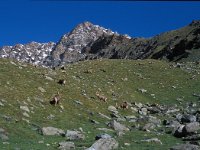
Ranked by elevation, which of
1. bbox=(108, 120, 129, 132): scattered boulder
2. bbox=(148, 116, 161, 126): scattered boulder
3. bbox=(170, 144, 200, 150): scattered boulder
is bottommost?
bbox=(170, 144, 200, 150): scattered boulder

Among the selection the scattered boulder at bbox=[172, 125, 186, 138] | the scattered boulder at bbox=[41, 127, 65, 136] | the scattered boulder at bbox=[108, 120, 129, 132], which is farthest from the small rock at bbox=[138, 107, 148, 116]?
the scattered boulder at bbox=[41, 127, 65, 136]

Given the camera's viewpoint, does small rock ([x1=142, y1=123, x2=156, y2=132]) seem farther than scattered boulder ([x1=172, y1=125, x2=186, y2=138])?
Yes

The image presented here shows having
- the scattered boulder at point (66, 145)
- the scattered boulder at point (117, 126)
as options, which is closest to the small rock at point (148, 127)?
the scattered boulder at point (117, 126)

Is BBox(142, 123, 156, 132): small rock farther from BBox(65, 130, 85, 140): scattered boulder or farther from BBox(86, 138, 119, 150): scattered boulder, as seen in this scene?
BBox(86, 138, 119, 150): scattered boulder

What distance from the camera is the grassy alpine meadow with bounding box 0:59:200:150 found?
27.8 meters


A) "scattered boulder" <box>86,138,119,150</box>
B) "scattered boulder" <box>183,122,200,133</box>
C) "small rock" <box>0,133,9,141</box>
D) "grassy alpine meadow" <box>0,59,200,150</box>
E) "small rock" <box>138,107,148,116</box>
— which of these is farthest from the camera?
"small rock" <box>138,107,148,116</box>

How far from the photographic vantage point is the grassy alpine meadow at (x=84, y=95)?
27797mm

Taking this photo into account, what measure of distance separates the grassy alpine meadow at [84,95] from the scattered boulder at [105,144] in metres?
0.55

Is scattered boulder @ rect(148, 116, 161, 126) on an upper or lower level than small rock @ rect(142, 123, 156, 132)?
upper

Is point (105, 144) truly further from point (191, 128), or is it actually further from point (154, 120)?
point (154, 120)

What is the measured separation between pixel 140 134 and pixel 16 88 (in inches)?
446

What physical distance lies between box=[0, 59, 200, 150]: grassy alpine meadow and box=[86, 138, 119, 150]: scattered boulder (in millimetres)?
549

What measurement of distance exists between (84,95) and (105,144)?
55.2 ft

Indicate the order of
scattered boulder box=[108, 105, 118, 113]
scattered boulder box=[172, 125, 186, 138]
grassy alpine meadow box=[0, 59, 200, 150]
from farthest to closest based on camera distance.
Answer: scattered boulder box=[108, 105, 118, 113] → scattered boulder box=[172, 125, 186, 138] → grassy alpine meadow box=[0, 59, 200, 150]
